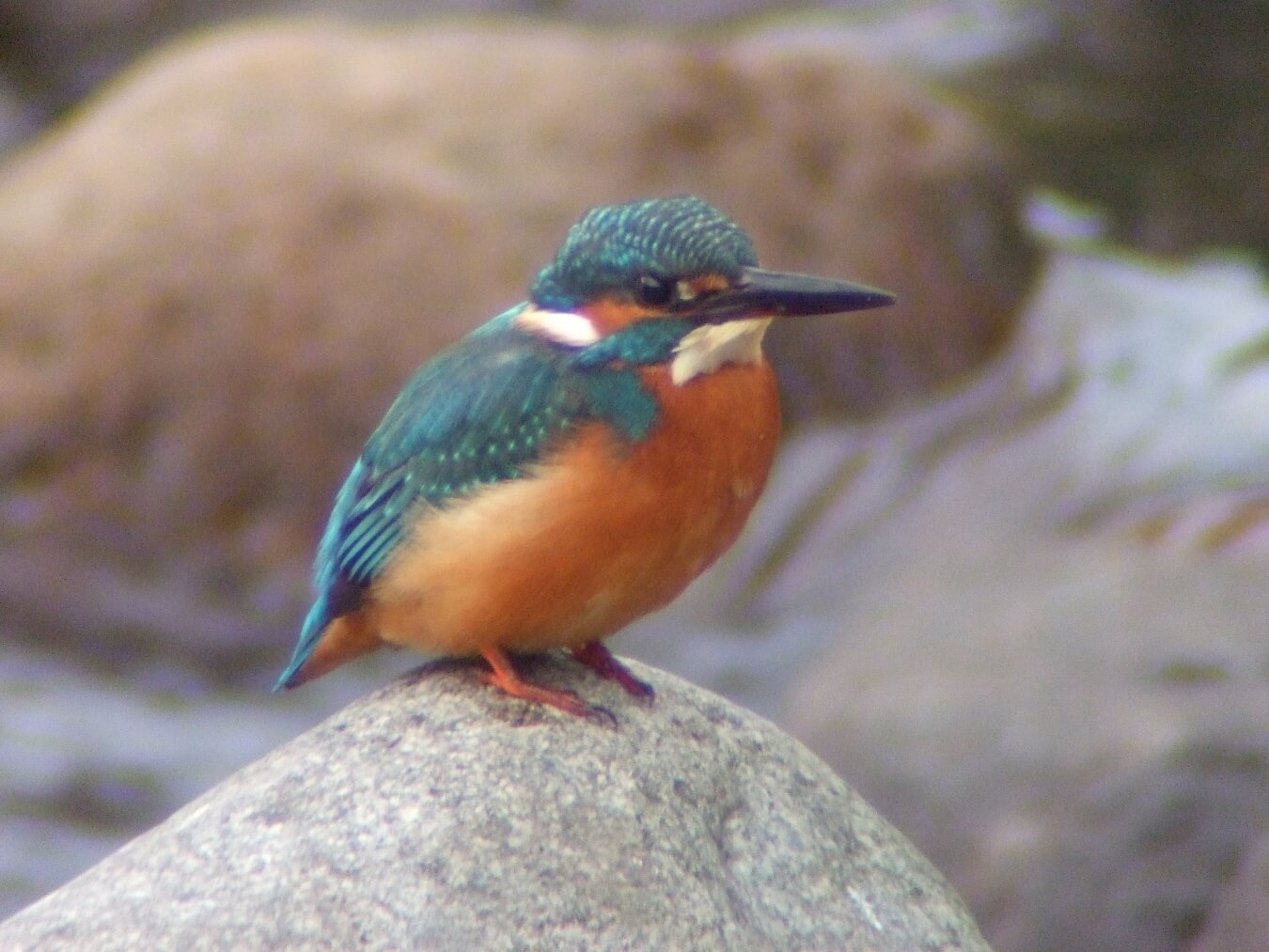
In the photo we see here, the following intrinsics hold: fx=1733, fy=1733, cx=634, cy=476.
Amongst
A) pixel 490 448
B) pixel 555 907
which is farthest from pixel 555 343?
pixel 555 907

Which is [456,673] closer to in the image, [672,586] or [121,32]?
[672,586]

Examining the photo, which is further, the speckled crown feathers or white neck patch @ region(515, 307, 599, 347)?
white neck patch @ region(515, 307, 599, 347)

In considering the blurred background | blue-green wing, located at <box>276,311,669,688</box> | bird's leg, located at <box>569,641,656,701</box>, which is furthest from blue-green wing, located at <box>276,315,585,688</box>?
the blurred background

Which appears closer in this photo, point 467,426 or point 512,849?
point 512,849

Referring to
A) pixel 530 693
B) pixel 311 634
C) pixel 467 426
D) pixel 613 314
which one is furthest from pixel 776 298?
pixel 311 634

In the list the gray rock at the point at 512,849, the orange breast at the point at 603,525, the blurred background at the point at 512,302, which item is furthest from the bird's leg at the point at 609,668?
the blurred background at the point at 512,302

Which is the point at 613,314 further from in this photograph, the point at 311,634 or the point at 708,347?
the point at 311,634

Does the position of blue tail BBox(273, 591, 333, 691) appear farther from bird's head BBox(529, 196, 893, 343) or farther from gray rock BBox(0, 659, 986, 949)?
bird's head BBox(529, 196, 893, 343)
